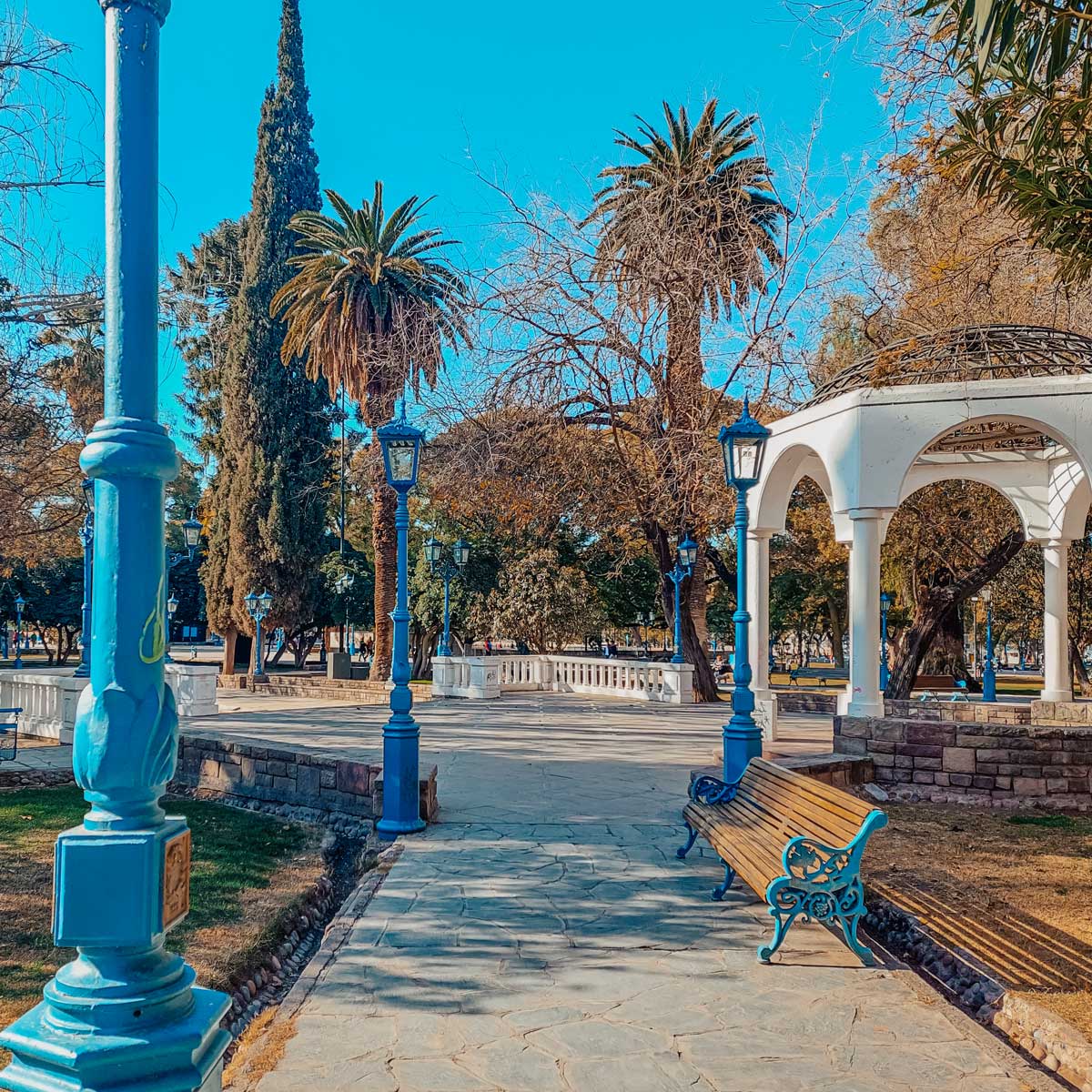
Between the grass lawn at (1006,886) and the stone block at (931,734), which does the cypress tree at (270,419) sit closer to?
the stone block at (931,734)

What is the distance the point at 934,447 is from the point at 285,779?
1051cm

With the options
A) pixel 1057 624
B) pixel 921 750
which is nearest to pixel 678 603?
Answer: pixel 1057 624

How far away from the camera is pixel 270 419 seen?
32.0 metres

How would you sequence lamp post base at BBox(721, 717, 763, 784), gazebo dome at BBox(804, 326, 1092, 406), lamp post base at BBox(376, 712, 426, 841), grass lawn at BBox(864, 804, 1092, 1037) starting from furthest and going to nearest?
gazebo dome at BBox(804, 326, 1092, 406), lamp post base at BBox(721, 717, 763, 784), lamp post base at BBox(376, 712, 426, 841), grass lawn at BBox(864, 804, 1092, 1037)

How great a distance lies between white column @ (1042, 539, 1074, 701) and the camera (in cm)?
1460

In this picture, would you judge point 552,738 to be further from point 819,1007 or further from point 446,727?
point 819,1007

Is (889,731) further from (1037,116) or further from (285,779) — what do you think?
(1037,116)

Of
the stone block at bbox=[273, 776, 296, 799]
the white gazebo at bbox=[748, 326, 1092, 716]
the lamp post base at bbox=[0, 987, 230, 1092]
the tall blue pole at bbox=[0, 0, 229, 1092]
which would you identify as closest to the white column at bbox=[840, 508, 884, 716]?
the white gazebo at bbox=[748, 326, 1092, 716]

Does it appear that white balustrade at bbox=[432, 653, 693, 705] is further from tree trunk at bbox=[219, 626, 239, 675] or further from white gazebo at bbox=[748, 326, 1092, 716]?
tree trunk at bbox=[219, 626, 239, 675]

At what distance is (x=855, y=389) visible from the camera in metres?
11.9

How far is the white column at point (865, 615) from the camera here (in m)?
11.5

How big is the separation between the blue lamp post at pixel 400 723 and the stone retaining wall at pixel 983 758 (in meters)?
5.46

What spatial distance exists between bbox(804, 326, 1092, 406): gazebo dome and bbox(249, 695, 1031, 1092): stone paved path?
23.6 feet

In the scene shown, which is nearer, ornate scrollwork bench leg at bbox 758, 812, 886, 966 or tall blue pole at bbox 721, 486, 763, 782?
ornate scrollwork bench leg at bbox 758, 812, 886, 966
